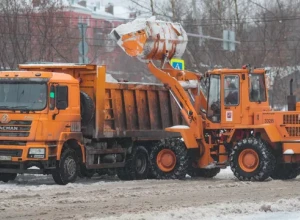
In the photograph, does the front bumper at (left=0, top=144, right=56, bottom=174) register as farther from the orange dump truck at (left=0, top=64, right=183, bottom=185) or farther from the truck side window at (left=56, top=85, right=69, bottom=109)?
the truck side window at (left=56, top=85, right=69, bottom=109)

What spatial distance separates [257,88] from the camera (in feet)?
69.7

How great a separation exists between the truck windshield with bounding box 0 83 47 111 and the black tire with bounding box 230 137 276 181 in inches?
198

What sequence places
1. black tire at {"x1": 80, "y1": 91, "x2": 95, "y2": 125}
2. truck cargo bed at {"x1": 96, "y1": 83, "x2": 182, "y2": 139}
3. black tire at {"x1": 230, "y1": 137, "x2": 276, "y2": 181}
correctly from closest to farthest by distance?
black tire at {"x1": 230, "y1": 137, "x2": 276, "y2": 181}, black tire at {"x1": 80, "y1": 91, "x2": 95, "y2": 125}, truck cargo bed at {"x1": 96, "y1": 83, "x2": 182, "y2": 139}

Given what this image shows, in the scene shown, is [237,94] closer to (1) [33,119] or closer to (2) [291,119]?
(2) [291,119]

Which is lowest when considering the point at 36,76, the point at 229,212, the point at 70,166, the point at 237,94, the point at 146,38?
the point at 229,212

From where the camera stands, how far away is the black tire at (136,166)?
22.3 meters

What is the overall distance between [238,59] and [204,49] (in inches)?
127

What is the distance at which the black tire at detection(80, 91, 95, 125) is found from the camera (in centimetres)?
2053

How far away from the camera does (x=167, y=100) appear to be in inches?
936

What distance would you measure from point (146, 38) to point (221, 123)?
3.07m

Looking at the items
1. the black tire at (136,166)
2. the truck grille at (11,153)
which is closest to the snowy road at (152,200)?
the truck grille at (11,153)

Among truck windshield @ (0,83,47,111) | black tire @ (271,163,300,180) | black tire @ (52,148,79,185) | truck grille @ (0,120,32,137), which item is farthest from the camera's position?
black tire @ (271,163,300,180)

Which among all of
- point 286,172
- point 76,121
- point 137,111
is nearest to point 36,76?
point 76,121

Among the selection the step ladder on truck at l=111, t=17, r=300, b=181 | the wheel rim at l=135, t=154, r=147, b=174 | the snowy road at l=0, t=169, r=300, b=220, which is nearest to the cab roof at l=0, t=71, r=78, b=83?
the snowy road at l=0, t=169, r=300, b=220
